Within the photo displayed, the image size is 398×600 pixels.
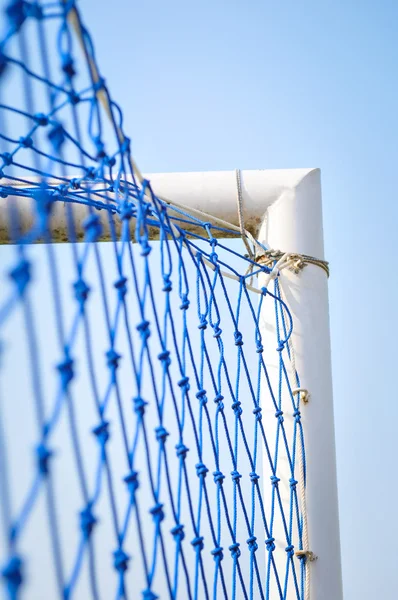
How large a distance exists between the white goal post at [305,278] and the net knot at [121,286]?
64cm

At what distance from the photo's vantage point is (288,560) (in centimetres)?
140

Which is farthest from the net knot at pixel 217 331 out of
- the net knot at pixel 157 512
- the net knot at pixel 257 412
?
the net knot at pixel 157 512

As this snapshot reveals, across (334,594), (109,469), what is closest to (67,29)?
(109,469)

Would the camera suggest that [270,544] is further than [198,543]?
Yes

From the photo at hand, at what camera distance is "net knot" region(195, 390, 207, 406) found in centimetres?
127

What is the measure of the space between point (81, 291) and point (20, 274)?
0.15 meters

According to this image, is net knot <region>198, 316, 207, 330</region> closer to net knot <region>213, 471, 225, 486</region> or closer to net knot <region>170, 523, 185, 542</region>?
net knot <region>213, 471, 225, 486</region>

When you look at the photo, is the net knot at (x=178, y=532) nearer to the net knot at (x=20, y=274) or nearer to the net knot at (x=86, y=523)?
the net knot at (x=86, y=523)

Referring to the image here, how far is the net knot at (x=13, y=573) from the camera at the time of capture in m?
0.62

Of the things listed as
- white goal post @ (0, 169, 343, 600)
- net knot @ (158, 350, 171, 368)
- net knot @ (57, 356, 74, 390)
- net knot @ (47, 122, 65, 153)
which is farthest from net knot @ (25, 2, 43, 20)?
white goal post @ (0, 169, 343, 600)

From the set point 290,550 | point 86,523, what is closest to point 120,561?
point 86,523

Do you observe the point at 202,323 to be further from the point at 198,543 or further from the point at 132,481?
the point at 132,481

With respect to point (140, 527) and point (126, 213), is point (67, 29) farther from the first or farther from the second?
point (140, 527)

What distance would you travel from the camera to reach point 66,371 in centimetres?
75
